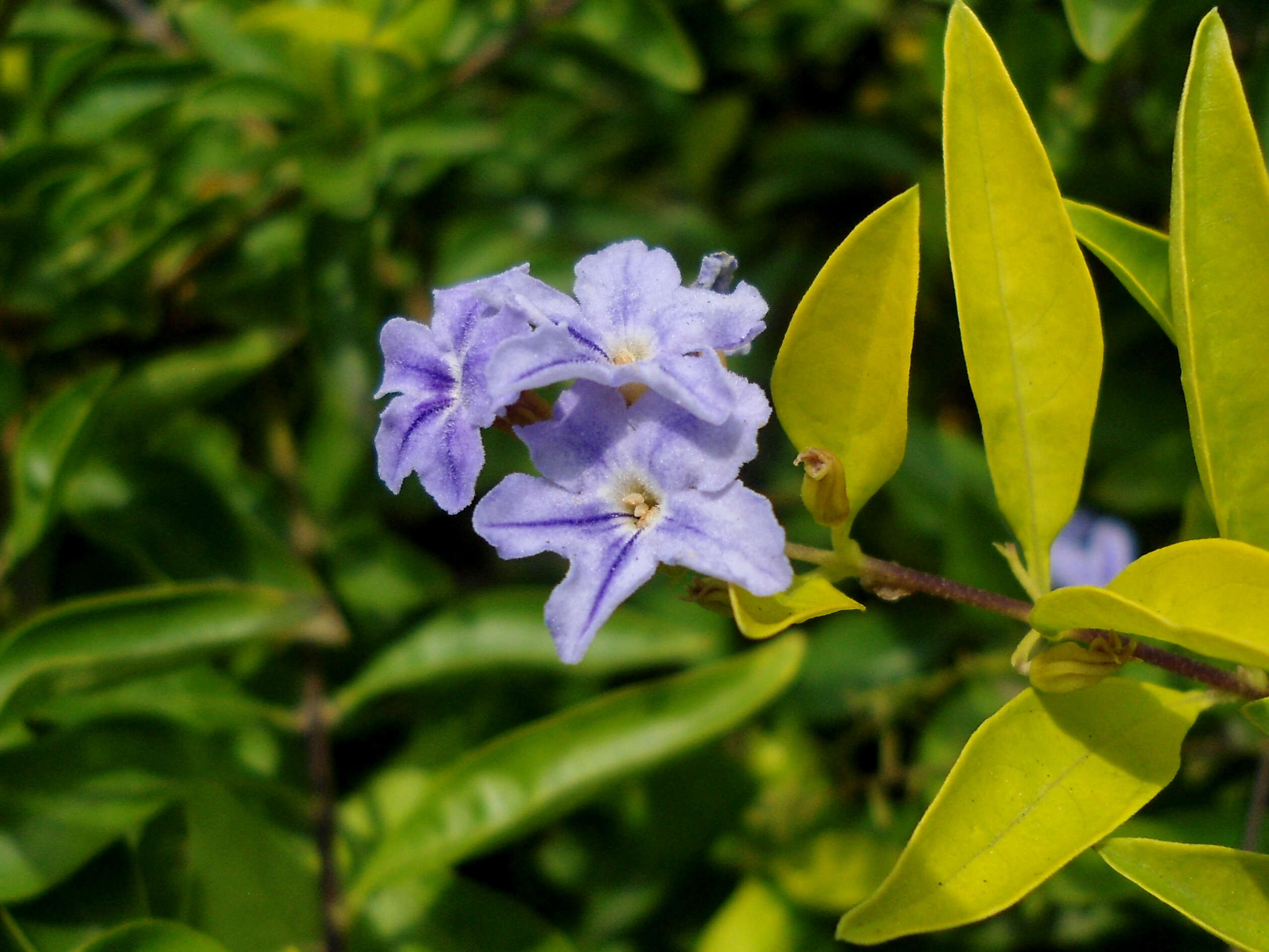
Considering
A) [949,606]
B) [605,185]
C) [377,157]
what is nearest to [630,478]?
[377,157]

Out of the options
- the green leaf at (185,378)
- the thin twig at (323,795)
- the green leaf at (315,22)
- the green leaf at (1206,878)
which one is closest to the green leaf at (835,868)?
the thin twig at (323,795)

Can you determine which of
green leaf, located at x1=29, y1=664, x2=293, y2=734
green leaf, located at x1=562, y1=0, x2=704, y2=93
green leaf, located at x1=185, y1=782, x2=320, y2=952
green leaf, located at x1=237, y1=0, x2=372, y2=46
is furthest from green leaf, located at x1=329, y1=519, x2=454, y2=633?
green leaf, located at x1=562, y1=0, x2=704, y2=93

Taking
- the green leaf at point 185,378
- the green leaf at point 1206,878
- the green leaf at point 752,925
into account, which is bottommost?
the green leaf at point 752,925

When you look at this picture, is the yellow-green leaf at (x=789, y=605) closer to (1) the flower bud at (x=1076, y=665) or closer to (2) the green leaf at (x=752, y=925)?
(1) the flower bud at (x=1076, y=665)

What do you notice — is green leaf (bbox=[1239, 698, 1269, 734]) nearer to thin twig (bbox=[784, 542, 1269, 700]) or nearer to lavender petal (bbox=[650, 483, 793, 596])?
thin twig (bbox=[784, 542, 1269, 700])

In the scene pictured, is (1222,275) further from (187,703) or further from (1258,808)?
(187,703)

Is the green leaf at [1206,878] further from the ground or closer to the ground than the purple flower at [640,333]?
closer to the ground
